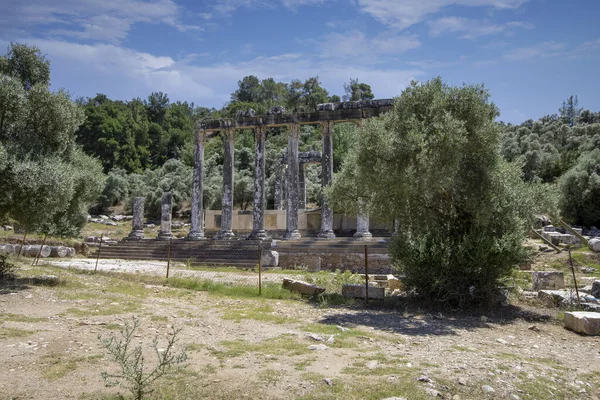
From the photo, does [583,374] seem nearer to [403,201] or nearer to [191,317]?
[403,201]

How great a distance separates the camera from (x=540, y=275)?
16797 mm

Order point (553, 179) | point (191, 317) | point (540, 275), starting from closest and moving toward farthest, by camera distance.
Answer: point (191, 317), point (540, 275), point (553, 179)

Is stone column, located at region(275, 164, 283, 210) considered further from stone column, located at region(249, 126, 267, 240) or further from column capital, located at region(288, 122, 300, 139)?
column capital, located at region(288, 122, 300, 139)

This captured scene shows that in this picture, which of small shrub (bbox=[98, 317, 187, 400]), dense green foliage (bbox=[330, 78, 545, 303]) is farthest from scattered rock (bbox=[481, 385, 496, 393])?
dense green foliage (bbox=[330, 78, 545, 303])

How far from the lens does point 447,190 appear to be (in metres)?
14.1

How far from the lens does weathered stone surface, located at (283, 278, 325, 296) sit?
14.9 metres

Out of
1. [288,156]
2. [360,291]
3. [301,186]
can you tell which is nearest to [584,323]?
[360,291]

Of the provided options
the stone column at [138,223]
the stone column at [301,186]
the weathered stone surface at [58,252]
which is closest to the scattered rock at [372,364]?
the weathered stone surface at [58,252]

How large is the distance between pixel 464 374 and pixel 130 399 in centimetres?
496

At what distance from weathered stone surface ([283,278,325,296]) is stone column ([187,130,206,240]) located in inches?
707

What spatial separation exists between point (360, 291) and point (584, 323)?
5.85m

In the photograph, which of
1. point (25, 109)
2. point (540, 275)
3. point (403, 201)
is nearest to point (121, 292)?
point (25, 109)

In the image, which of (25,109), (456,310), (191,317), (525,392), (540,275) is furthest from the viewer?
(540,275)

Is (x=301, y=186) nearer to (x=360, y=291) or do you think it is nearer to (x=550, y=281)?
(x=550, y=281)
